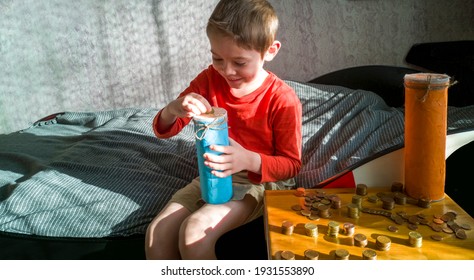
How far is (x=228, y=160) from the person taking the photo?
104 cm

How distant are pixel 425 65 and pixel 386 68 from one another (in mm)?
415

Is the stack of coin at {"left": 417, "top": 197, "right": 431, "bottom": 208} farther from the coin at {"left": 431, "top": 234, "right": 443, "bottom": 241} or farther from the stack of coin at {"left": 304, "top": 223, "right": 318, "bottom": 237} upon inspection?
the stack of coin at {"left": 304, "top": 223, "right": 318, "bottom": 237}

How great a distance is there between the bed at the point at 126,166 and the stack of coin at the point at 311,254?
1.08 ft

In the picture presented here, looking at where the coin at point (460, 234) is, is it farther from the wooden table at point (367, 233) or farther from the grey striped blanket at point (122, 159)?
the grey striped blanket at point (122, 159)

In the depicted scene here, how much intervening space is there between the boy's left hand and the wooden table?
104 millimetres

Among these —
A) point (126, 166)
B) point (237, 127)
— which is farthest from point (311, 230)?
point (126, 166)

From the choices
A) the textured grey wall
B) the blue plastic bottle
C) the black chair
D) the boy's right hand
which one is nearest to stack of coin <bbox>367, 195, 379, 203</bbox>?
the blue plastic bottle

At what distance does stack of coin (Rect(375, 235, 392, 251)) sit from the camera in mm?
877

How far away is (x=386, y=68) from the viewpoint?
2.12 m

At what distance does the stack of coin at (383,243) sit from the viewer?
0.88 meters

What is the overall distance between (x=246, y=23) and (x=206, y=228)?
Answer: 0.49m

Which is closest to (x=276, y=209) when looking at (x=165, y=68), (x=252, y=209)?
(x=252, y=209)

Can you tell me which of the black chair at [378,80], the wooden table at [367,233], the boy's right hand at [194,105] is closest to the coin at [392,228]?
the wooden table at [367,233]

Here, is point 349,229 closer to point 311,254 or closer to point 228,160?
point 311,254
